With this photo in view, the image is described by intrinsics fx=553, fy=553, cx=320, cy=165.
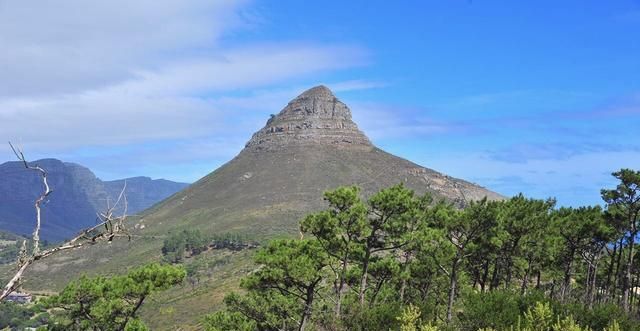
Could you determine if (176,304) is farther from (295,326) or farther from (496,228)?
(496,228)

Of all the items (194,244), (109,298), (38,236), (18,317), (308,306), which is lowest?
(18,317)

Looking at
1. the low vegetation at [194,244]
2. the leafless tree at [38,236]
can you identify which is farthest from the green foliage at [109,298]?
the low vegetation at [194,244]

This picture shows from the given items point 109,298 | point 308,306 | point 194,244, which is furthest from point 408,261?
point 194,244

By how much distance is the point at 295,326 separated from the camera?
3553cm

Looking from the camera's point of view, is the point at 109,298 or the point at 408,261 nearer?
the point at 109,298

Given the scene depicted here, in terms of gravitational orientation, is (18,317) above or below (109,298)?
below

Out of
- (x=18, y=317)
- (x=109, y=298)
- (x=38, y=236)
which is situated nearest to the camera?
(x=38, y=236)

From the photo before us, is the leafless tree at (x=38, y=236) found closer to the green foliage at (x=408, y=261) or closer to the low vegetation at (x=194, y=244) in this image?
the green foliage at (x=408, y=261)

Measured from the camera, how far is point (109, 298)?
28.5 m

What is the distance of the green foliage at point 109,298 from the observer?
1109 inches

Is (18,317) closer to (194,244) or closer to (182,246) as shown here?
(182,246)

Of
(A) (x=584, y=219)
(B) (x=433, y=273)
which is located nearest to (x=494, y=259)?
(B) (x=433, y=273)

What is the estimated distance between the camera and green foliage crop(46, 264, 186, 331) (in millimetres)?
28172

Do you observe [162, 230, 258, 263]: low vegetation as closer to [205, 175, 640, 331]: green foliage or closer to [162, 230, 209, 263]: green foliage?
[162, 230, 209, 263]: green foliage
